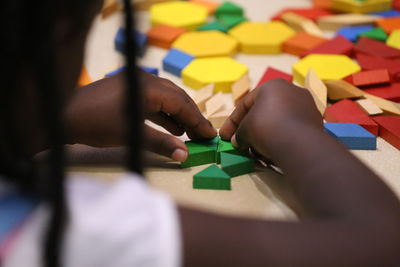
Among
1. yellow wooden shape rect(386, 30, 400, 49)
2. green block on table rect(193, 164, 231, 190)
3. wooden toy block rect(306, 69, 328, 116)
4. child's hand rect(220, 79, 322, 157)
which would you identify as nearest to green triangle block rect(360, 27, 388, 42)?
yellow wooden shape rect(386, 30, 400, 49)

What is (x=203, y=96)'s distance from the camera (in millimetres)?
955

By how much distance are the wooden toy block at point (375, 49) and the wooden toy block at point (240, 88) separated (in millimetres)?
290

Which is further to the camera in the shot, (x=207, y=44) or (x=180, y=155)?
(x=207, y=44)

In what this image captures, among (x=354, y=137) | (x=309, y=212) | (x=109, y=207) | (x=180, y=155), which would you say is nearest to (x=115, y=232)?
(x=109, y=207)

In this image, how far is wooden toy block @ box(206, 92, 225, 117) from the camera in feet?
2.97

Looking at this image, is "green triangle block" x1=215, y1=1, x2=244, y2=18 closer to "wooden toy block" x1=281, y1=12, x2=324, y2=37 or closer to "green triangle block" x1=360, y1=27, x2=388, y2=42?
"wooden toy block" x1=281, y1=12, x2=324, y2=37

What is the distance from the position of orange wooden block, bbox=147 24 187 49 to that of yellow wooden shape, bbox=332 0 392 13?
416 millimetres

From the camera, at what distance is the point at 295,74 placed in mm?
1061

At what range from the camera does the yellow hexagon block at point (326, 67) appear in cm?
104

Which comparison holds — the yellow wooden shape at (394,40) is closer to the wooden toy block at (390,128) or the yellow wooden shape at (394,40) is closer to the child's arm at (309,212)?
the wooden toy block at (390,128)

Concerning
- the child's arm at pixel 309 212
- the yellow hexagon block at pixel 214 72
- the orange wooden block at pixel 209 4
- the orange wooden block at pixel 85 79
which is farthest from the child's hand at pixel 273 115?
the orange wooden block at pixel 209 4

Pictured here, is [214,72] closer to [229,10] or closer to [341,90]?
[341,90]

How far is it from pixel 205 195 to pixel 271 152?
12 cm

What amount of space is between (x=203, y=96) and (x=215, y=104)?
4 centimetres
